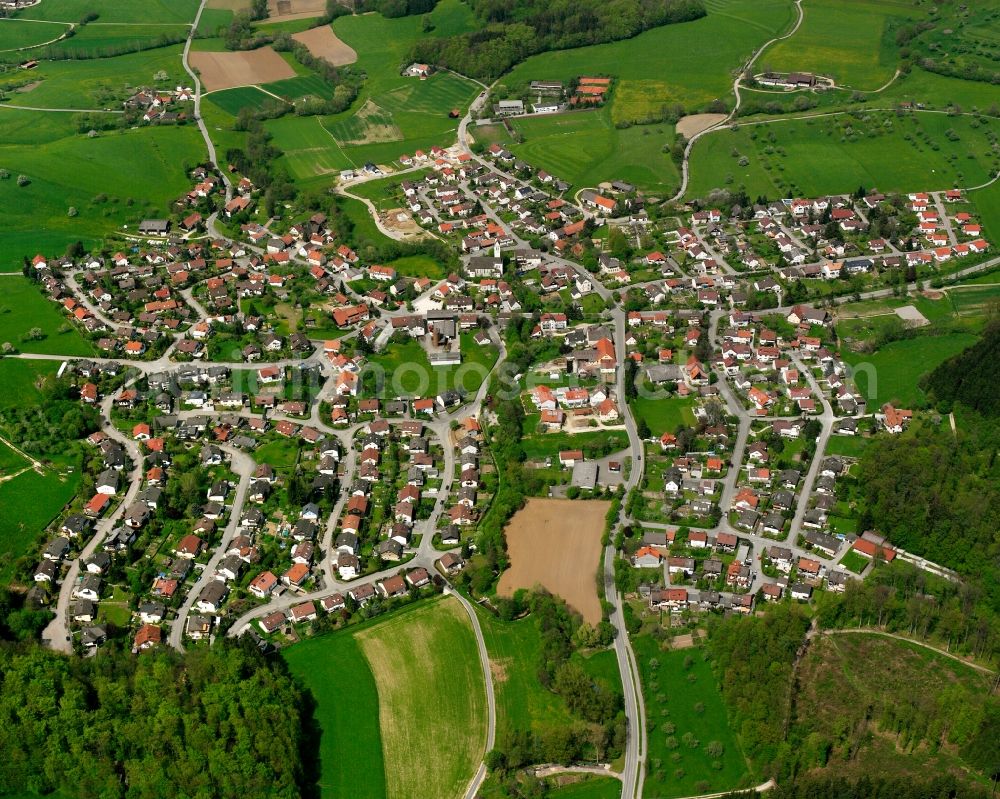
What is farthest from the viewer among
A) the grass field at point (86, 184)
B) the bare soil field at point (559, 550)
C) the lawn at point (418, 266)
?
the grass field at point (86, 184)

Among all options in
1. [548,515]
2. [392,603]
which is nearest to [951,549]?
[548,515]

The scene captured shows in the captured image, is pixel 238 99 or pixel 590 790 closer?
pixel 590 790

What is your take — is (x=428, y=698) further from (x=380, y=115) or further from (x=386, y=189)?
(x=380, y=115)

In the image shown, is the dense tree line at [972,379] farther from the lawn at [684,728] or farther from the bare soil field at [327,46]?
the bare soil field at [327,46]

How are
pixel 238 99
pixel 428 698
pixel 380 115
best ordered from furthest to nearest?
pixel 238 99
pixel 380 115
pixel 428 698

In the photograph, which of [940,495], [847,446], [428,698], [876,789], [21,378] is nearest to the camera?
[876,789]

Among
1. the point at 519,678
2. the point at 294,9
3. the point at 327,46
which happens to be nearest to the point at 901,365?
the point at 519,678

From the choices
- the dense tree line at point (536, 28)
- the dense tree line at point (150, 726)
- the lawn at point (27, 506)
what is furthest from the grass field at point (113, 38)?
the dense tree line at point (150, 726)
